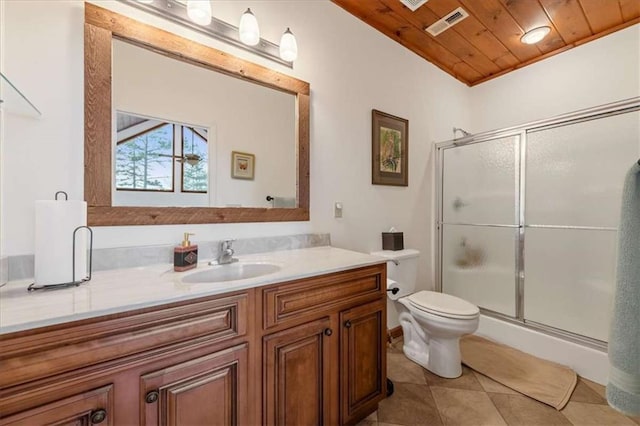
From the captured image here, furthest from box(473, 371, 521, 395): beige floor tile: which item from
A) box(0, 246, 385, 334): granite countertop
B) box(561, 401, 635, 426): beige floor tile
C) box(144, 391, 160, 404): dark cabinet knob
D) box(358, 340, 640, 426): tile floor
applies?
box(144, 391, 160, 404): dark cabinet knob

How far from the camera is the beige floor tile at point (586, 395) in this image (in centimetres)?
153

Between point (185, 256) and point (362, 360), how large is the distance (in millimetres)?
969

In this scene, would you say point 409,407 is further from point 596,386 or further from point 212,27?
point 212,27

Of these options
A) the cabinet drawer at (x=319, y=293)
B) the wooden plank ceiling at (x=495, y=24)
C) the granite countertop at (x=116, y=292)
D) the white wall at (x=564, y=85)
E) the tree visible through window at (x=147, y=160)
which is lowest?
the cabinet drawer at (x=319, y=293)

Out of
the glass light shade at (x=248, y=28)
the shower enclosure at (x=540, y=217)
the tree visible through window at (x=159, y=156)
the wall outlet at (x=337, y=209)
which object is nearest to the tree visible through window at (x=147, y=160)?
the tree visible through window at (x=159, y=156)

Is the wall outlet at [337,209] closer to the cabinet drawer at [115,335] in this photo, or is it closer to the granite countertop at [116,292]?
the granite countertop at [116,292]

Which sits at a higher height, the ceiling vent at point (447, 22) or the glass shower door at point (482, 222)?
the ceiling vent at point (447, 22)

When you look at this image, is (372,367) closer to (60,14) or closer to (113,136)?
(113,136)

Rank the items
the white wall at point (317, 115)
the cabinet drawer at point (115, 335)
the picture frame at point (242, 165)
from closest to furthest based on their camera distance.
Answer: the cabinet drawer at point (115, 335)
the white wall at point (317, 115)
the picture frame at point (242, 165)

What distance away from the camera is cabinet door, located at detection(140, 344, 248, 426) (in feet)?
2.57

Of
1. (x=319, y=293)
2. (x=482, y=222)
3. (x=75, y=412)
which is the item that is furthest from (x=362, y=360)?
(x=482, y=222)

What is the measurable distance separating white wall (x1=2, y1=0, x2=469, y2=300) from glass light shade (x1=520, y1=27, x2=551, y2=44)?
68 centimetres

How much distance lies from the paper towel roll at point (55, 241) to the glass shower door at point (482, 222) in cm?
266

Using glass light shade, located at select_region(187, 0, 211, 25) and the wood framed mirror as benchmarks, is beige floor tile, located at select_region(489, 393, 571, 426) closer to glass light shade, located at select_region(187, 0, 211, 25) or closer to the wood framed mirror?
the wood framed mirror
